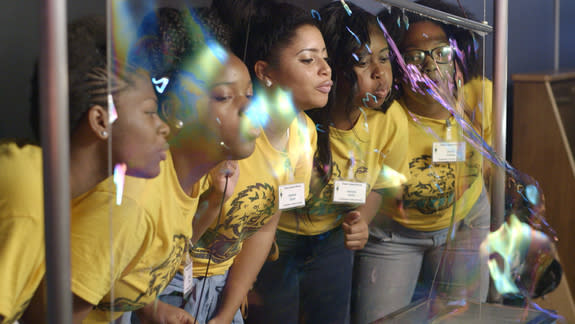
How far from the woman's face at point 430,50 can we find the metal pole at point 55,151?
3.37 ft

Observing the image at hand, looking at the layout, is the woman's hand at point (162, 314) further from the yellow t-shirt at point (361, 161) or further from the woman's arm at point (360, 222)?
the woman's arm at point (360, 222)

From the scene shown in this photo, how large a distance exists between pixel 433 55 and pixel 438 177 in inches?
14.3

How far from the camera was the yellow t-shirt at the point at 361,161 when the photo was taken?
1397mm

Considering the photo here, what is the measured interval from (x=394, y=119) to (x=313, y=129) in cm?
36

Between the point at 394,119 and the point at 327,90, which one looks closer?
the point at 327,90

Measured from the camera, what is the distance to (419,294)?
1729 millimetres

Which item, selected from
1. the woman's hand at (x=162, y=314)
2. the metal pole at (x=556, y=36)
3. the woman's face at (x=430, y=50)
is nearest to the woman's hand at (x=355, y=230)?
the woman's face at (x=430, y=50)

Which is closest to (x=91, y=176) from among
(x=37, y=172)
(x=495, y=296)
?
(x=37, y=172)

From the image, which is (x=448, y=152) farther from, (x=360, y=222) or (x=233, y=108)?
(x=233, y=108)

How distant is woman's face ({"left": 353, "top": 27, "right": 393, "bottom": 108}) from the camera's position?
148 centimetres

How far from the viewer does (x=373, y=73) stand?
153 cm

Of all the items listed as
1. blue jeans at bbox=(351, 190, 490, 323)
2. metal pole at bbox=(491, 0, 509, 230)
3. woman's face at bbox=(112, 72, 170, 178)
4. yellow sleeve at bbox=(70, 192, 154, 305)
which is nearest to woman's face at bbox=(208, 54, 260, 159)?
woman's face at bbox=(112, 72, 170, 178)

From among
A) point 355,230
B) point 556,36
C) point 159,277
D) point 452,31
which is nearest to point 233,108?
point 159,277

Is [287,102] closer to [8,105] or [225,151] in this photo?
[225,151]
